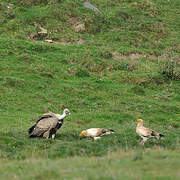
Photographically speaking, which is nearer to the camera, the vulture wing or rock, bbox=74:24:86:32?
the vulture wing

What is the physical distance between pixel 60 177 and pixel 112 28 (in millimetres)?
37118

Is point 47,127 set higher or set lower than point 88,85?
higher

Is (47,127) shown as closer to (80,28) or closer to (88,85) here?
(88,85)

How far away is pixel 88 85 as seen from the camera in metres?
27.0

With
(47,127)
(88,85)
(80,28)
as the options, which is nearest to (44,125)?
(47,127)

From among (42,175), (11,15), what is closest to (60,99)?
(42,175)

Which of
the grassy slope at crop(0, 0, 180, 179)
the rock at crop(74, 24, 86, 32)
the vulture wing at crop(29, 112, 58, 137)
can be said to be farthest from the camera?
the rock at crop(74, 24, 86, 32)

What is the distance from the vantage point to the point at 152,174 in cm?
736

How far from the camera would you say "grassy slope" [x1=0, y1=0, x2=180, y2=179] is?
9.93m

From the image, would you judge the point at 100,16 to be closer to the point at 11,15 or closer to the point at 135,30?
the point at 135,30

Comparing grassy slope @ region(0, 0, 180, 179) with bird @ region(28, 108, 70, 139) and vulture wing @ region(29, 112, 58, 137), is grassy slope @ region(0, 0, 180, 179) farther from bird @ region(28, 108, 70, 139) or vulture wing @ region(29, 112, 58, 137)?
vulture wing @ region(29, 112, 58, 137)

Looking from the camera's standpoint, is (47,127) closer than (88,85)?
Yes

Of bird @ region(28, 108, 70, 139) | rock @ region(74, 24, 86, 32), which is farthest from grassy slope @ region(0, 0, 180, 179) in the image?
rock @ region(74, 24, 86, 32)

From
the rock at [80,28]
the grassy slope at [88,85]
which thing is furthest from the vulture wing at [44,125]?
the rock at [80,28]
